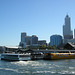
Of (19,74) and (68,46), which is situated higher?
(68,46)

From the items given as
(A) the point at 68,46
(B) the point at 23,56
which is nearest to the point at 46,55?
(B) the point at 23,56

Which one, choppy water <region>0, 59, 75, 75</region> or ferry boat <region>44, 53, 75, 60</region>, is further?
ferry boat <region>44, 53, 75, 60</region>

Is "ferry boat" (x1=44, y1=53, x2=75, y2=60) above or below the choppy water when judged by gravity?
above

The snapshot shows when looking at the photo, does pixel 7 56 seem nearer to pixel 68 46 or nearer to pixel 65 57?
pixel 65 57

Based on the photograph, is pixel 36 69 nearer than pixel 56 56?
Yes

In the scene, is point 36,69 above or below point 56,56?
below

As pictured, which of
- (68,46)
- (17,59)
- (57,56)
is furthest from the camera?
(68,46)

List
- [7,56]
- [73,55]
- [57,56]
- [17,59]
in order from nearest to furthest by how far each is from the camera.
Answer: [17,59] → [7,56] → [57,56] → [73,55]

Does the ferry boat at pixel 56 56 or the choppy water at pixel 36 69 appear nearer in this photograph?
the choppy water at pixel 36 69

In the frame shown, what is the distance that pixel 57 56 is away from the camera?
11144 centimetres

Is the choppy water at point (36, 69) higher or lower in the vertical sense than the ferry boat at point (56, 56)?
lower

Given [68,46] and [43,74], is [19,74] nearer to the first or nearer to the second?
[43,74]

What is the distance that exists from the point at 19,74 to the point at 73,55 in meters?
78.4

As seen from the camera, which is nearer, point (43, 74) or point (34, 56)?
point (43, 74)
